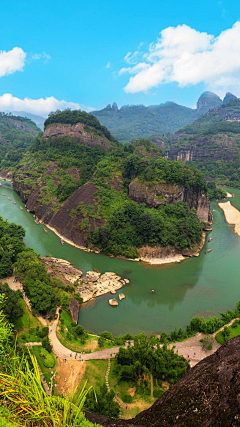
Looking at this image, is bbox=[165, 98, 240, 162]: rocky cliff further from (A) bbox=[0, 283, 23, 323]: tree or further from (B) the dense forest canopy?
(A) bbox=[0, 283, 23, 323]: tree

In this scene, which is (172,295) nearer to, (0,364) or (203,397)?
(203,397)

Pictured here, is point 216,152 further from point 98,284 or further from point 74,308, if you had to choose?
point 74,308

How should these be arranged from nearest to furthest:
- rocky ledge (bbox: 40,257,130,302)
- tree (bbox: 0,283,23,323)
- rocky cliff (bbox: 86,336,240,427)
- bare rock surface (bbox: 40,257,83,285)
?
rocky cliff (bbox: 86,336,240,427), tree (bbox: 0,283,23,323), rocky ledge (bbox: 40,257,130,302), bare rock surface (bbox: 40,257,83,285)

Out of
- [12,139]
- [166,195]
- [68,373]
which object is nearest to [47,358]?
[68,373]

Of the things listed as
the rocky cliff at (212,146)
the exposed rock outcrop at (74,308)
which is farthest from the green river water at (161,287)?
the rocky cliff at (212,146)

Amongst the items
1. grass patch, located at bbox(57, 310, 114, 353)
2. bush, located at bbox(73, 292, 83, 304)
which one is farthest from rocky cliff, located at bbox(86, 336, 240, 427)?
bush, located at bbox(73, 292, 83, 304)

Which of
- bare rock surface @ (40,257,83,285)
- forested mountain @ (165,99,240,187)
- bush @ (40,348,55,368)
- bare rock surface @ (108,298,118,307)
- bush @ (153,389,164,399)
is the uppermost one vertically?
forested mountain @ (165,99,240,187)

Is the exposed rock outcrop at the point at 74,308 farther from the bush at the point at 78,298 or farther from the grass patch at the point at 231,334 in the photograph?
the grass patch at the point at 231,334

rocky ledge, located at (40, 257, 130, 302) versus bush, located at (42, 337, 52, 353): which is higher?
bush, located at (42, 337, 52, 353)
